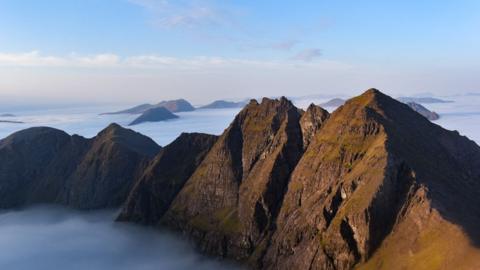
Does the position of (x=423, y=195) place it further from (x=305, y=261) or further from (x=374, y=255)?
(x=305, y=261)

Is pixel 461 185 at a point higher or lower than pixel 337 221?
higher

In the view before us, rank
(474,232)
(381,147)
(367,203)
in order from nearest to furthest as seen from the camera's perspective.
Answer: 1. (474,232)
2. (367,203)
3. (381,147)

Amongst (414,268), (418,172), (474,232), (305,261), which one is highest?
(418,172)

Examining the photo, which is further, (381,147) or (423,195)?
(381,147)

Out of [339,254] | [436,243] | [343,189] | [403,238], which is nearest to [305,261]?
[339,254]

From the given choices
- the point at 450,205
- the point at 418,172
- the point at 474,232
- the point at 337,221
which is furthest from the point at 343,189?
the point at 474,232

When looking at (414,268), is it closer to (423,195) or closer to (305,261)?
(423,195)

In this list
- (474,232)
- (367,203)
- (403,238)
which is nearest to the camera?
(474,232)

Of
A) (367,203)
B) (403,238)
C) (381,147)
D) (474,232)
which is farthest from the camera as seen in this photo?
(381,147)

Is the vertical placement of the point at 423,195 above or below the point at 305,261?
above
